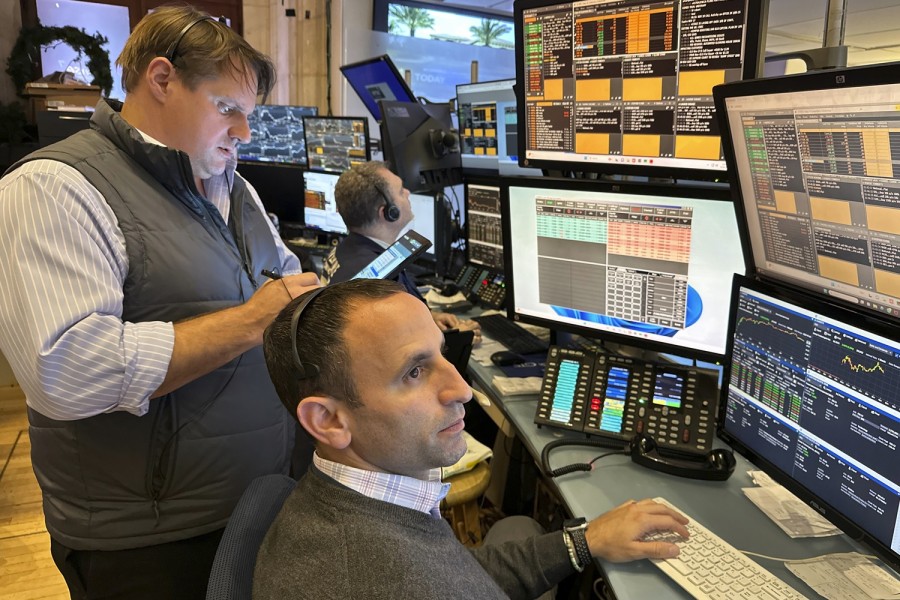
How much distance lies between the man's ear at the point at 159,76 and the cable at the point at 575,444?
1.12 meters

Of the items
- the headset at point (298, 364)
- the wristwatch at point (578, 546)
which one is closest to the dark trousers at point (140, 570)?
the headset at point (298, 364)

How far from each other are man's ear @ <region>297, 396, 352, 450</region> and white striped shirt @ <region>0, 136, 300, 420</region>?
33 cm

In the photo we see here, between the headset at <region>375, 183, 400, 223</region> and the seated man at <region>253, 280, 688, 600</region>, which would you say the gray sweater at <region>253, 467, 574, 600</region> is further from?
the headset at <region>375, 183, 400, 223</region>

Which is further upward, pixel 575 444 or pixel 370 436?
pixel 370 436

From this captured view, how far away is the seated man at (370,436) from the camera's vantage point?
0.87 meters

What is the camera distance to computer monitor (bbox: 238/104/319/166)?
4.52m

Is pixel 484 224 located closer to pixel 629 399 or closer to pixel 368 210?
pixel 368 210

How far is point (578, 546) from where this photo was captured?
1210 millimetres

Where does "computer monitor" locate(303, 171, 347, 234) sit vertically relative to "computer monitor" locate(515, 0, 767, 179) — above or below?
below

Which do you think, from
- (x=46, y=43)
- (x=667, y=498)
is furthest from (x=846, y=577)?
(x=46, y=43)

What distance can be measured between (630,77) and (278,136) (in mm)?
3482

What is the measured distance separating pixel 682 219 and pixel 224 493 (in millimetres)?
1195

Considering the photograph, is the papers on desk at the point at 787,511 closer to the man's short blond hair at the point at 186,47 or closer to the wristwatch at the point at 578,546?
the wristwatch at the point at 578,546

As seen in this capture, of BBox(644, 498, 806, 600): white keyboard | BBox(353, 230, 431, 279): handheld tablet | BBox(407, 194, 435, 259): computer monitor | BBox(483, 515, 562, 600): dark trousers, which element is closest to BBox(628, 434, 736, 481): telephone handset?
BBox(644, 498, 806, 600): white keyboard
